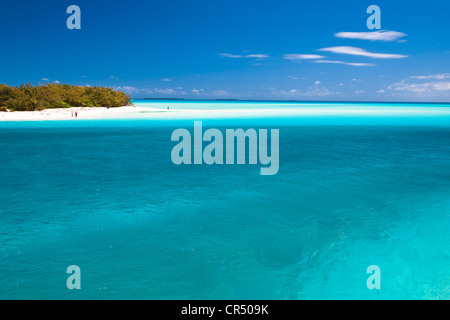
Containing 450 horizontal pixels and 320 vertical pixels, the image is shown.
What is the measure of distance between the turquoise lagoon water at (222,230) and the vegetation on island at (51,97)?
1873 inches

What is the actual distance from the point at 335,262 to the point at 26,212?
31.8 ft

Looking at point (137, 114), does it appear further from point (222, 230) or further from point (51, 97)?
point (222, 230)

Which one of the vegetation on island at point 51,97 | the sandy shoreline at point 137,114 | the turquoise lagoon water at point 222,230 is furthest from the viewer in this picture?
the vegetation on island at point 51,97

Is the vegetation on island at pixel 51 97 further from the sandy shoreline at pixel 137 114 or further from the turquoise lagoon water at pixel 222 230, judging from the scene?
the turquoise lagoon water at pixel 222 230

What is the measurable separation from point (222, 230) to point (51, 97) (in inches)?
2697

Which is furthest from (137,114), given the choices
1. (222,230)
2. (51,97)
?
(222,230)

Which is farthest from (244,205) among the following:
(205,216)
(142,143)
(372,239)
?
(142,143)

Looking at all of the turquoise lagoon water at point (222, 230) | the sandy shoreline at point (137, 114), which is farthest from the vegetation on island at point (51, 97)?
the turquoise lagoon water at point (222, 230)

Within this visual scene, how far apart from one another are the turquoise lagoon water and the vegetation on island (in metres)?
47.6

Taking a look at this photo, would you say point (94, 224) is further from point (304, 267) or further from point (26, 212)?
point (304, 267)

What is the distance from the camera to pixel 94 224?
423 inches

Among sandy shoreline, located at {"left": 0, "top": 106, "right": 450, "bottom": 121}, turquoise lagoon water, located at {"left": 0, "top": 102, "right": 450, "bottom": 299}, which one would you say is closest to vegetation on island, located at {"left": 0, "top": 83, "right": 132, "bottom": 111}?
sandy shoreline, located at {"left": 0, "top": 106, "right": 450, "bottom": 121}

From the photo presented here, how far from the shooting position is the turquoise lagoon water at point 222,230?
24.7 feet
